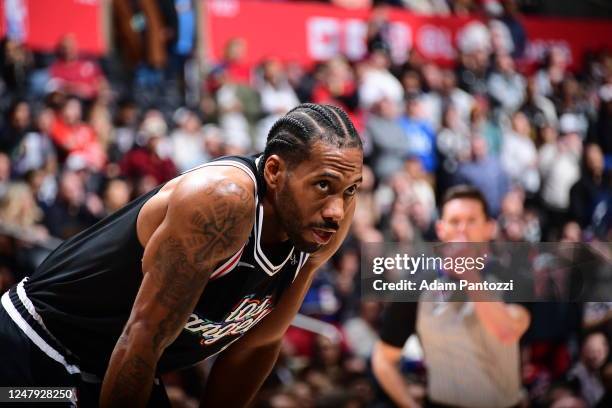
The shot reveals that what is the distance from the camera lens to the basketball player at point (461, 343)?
3992 mm

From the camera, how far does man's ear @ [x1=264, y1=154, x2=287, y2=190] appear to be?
2398 millimetres

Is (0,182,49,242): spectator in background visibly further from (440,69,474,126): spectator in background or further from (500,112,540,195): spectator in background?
(440,69,474,126): spectator in background

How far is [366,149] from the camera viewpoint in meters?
8.51

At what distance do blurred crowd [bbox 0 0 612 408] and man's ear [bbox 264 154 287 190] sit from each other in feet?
6.48

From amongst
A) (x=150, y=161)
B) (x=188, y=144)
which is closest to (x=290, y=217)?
(x=150, y=161)

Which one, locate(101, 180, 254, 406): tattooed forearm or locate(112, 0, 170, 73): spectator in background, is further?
locate(112, 0, 170, 73): spectator in background

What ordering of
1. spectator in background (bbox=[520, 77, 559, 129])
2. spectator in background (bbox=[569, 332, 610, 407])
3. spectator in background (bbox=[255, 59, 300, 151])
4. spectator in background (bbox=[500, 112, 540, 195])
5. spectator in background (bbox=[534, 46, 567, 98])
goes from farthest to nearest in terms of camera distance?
spectator in background (bbox=[534, 46, 567, 98]), spectator in background (bbox=[520, 77, 559, 129]), spectator in background (bbox=[500, 112, 540, 195]), spectator in background (bbox=[255, 59, 300, 151]), spectator in background (bbox=[569, 332, 610, 407])

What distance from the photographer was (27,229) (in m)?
6.07

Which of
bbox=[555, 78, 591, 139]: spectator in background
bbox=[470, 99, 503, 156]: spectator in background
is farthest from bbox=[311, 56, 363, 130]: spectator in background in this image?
bbox=[555, 78, 591, 139]: spectator in background

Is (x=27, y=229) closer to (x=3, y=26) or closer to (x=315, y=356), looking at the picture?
(x=315, y=356)

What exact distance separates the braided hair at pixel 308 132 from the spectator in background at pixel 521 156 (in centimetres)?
705

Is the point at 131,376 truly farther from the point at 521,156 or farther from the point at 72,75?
the point at 521,156

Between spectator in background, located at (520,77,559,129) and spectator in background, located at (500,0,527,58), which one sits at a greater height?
spectator in background, located at (500,0,527,58)

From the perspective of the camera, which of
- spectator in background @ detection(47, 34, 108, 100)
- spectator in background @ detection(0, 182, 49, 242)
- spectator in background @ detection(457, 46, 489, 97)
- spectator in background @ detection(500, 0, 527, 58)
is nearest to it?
spectator in background @ detection(0, 182, 49, 242)
